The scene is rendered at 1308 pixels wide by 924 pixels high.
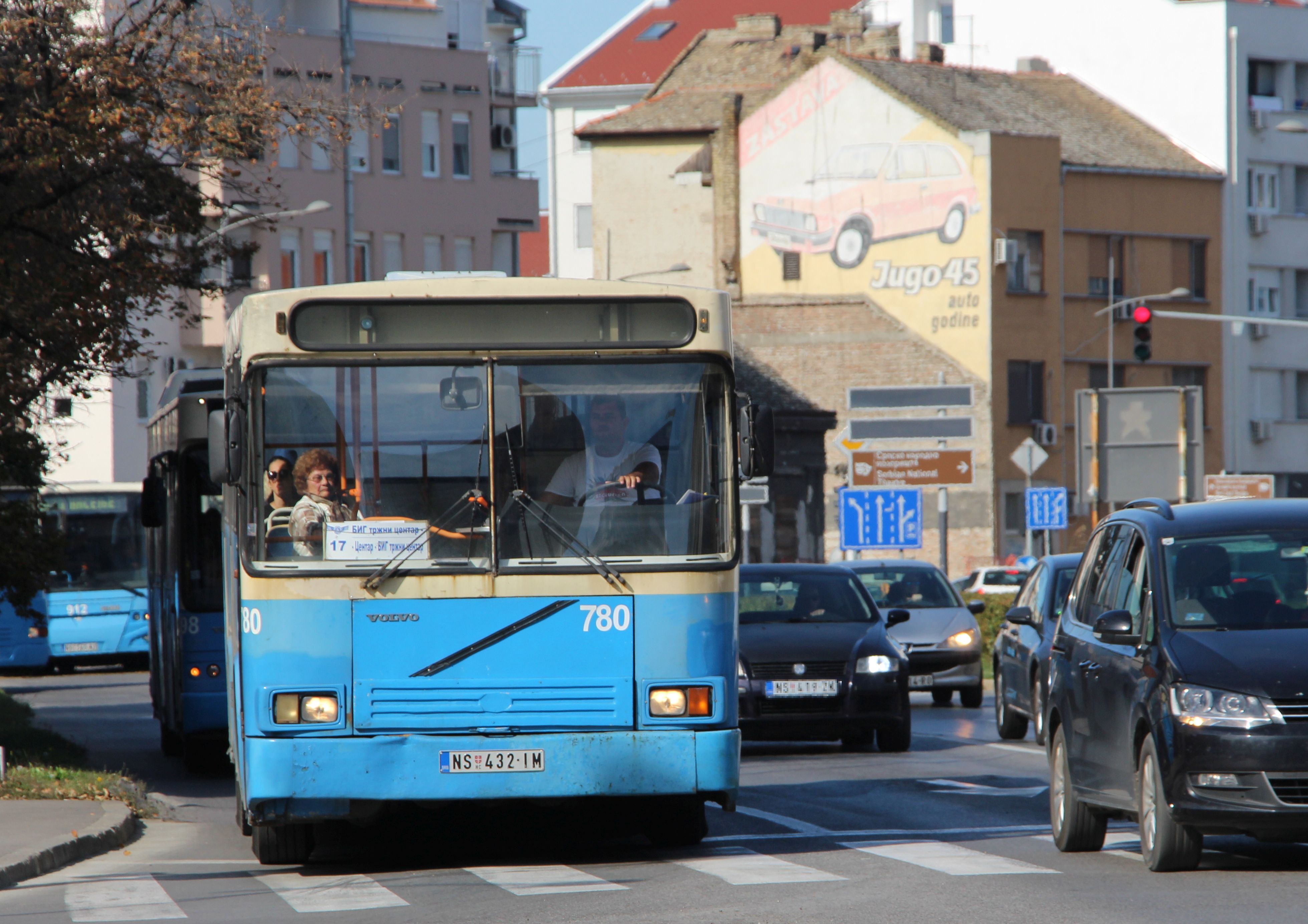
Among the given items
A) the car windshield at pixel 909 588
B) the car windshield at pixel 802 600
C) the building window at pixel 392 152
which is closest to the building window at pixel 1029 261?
the building window at pixel 392 152

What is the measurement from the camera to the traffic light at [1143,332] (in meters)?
38.3

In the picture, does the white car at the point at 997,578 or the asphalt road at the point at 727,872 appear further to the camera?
the white car at the point at 997,578

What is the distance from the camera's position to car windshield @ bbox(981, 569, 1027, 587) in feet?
181

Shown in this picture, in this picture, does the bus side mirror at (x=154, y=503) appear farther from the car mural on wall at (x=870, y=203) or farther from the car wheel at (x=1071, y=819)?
the car mural on wall at (x=870, y=203)

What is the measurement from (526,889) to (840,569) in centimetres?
1062

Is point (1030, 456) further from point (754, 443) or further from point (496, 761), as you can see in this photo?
point (496, 761)

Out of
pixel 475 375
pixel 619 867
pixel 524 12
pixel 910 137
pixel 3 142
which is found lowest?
pixel 619 867

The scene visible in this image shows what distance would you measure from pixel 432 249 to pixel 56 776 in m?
54.7

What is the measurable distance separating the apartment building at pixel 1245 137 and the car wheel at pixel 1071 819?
5947cm

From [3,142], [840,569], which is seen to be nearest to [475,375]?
[3,142]

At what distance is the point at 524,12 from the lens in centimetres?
9006

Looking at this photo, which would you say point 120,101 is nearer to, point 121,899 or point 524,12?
point 121,899

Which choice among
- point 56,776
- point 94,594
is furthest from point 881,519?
point 56,776

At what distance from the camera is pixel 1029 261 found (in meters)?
65.9
